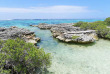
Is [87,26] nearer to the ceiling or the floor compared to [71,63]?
nearer to the ceiling

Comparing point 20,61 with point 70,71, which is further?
point 70,71

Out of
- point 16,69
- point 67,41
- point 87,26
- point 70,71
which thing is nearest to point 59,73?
point 70,71

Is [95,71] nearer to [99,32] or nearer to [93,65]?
[93,65]

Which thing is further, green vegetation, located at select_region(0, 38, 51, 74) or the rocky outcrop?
the rocky outcrop

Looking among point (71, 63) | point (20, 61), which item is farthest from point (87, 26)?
point (20, 61)

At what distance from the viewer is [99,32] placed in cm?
1992

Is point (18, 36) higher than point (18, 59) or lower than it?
higher

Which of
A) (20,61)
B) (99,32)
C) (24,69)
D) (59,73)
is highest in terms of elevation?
(99,32)

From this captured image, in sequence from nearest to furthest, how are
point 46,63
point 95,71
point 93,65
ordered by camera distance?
point 46,63
point 95,71
point 93,65

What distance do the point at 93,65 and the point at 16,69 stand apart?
7.54m

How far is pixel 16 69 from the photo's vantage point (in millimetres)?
6074

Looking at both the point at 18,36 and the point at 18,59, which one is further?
the point at 18,36

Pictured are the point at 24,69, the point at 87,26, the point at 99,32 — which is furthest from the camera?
the point at 87,26

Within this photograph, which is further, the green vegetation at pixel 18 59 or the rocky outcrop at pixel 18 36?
the rocky outcrop at pixel 18 36
